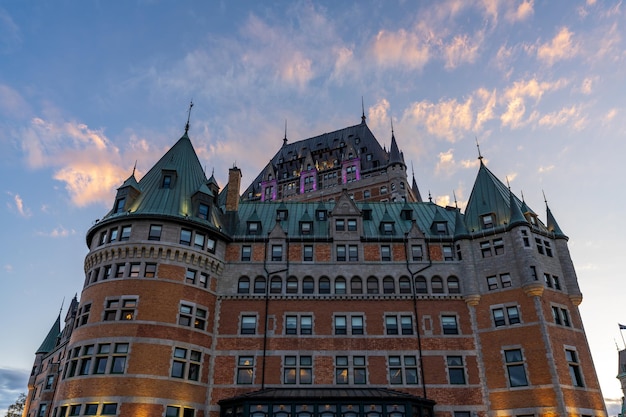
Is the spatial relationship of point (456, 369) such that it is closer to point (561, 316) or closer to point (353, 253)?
point (561, 316)

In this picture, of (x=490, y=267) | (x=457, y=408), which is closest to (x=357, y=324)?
(x=457, y=408)

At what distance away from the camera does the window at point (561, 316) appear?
128ft

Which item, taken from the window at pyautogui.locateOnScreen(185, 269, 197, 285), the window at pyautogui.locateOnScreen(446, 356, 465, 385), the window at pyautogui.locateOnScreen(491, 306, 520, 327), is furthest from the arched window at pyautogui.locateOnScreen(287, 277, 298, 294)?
the window at pyautogui.locateOnScreen(491, 306, 520, 327)

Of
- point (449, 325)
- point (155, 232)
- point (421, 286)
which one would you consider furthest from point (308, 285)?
point (155, 232)

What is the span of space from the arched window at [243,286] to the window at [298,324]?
445 centimetres

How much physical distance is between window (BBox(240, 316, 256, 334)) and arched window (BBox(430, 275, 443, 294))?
1590cm

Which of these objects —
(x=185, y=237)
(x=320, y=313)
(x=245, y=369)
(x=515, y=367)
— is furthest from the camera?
(x=185, y=237)

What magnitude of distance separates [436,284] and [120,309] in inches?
1045

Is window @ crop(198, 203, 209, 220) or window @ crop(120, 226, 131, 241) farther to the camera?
window @ crop(198, 203, 209, 220)

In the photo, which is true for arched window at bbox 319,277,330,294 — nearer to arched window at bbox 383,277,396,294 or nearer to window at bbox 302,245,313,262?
window at bbox 302,245,313,262

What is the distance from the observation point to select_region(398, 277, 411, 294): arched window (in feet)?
137

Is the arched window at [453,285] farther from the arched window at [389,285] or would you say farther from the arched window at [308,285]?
the arched window at [308,285]

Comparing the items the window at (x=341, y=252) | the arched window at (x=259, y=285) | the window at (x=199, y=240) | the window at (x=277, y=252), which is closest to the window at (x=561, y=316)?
the window at (x=341, y=252)

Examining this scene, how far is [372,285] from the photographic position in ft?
138
